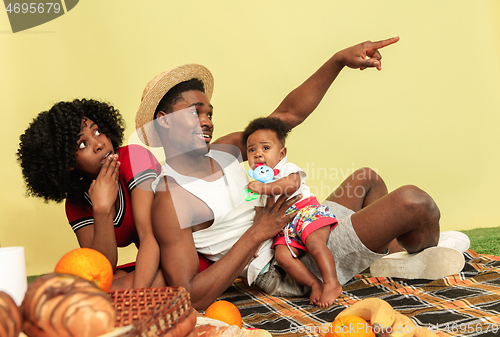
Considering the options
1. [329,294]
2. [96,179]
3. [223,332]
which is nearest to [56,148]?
[96,179]

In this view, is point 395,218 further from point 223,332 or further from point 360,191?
point 223,332

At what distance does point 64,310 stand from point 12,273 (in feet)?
0.60

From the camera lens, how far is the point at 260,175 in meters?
2.07

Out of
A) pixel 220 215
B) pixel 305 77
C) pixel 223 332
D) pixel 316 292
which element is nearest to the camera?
pixel 223 332

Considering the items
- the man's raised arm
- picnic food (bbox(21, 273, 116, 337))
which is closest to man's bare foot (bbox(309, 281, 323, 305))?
the man's raised arm

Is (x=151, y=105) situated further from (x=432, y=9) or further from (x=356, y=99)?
(x=432, y=9)

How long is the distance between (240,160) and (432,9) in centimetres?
348

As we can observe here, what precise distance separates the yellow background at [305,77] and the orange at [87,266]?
9.65ft

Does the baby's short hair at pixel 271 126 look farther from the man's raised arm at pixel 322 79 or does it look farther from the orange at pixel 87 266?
the orange at pixel 87 266

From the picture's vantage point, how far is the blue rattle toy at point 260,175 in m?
2.04

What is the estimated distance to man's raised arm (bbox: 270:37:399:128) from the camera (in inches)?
82.2

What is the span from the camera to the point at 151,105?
212 cm

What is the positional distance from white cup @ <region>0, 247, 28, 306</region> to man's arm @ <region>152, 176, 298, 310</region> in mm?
1017

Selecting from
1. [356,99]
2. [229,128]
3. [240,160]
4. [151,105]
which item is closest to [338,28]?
[356,99]
